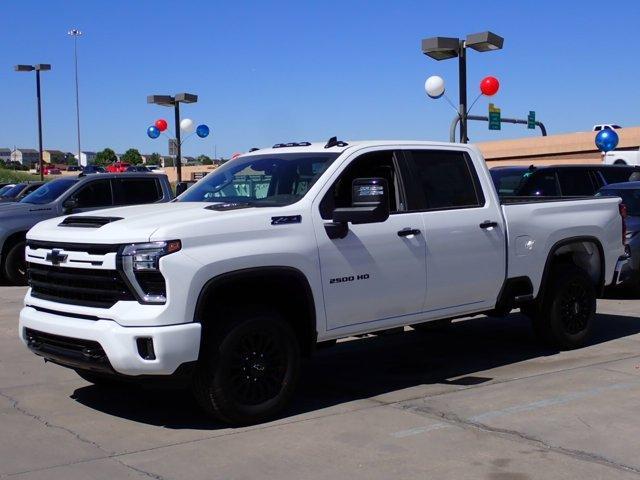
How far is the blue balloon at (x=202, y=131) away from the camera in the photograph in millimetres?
30578

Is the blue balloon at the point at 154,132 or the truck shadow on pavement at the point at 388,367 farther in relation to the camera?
the blue balloon at the point at 154,132

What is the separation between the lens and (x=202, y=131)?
30.7 metres

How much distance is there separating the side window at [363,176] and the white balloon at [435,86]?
14375 mm

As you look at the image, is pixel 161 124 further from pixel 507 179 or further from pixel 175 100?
pixel 507 179

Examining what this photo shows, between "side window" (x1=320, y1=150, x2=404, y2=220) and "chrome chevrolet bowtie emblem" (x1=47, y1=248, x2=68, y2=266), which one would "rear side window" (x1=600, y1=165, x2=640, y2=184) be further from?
"chrome chevrolet bowtie emblem" (x1=47, y1=248, x2=68, y2=266)

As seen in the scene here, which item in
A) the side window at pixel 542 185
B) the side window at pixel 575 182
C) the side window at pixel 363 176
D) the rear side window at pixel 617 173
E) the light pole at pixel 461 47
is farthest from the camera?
the light pole at pixel 461 47

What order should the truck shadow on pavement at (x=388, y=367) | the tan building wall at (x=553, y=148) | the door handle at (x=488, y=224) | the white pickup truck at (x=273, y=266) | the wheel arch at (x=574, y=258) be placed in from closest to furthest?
the white pickup truck at (x=273, y=266) < the truck shadow on pavement at (x=388, y=367) < the door handle at (x=488, y=224) < the wheel arch at (x=574, y=258) < the tan building wall at (x=553, y=148)

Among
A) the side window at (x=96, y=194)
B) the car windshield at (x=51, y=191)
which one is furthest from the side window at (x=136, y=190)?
the car windshield at (x=51, y=191)

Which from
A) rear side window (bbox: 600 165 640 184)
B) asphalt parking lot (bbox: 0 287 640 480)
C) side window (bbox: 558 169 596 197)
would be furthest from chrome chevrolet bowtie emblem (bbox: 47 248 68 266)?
rear side window (bbox: 600 165 640 184)

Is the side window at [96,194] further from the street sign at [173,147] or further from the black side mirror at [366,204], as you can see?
the street sign at [173,147]

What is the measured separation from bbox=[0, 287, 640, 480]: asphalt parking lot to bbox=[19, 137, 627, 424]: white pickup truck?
43 centimetres

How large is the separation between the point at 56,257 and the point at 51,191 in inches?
357

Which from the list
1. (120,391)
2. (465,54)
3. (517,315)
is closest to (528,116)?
(465,54)

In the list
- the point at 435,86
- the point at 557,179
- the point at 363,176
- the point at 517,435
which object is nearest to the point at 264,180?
the point at 363,176
